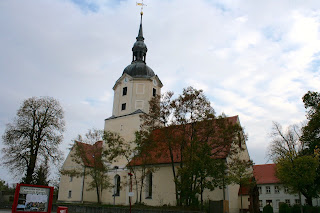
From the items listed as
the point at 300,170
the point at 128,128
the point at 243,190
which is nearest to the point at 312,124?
the point at 300,170

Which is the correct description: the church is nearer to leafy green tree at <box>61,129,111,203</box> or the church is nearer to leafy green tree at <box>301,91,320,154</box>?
leafy green tree at <box>61,129,111,203</box>

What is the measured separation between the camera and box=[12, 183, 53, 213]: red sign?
43.3ft

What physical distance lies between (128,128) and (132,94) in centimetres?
469

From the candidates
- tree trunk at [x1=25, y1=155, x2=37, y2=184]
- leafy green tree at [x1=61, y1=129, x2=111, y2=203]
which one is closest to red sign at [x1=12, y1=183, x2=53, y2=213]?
leafy green tree at [x1=61, y1=129, x2=111, y2=203]

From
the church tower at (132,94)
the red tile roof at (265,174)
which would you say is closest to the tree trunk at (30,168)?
the church tower at (132,94)

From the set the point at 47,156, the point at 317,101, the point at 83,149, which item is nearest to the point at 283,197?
the point at 317,101

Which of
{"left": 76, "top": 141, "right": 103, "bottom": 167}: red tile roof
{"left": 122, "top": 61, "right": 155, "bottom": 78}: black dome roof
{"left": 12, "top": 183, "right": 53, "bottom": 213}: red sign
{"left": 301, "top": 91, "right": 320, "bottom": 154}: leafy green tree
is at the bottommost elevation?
{"left": 12, "top": 183, "right": 53, "bottom": 213}: red sign

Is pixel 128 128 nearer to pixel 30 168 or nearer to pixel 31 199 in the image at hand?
pixel 30 168

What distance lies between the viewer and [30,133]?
34438 millimetres

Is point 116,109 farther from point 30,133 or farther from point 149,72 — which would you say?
point 30,133

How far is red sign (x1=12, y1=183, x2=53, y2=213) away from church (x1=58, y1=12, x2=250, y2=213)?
1772cm

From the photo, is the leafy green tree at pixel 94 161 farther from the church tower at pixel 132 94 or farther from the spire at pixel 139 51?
the spire at pixel 139 51

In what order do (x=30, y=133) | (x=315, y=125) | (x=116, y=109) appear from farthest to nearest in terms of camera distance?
(x=116, y=109), (x=30, y=133), (x=315, y=125)

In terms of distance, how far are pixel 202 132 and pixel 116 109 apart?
56.9 feet
